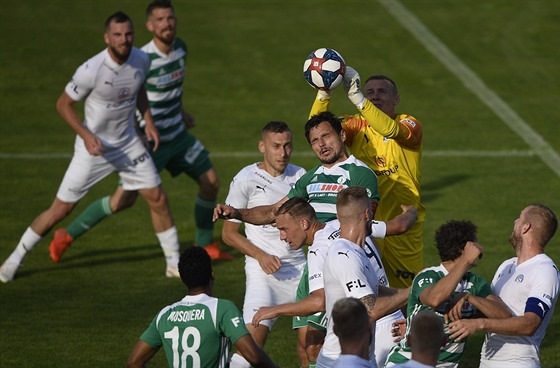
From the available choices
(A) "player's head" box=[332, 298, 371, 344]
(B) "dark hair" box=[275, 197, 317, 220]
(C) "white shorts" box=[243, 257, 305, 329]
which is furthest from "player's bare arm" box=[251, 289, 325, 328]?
(C) "white shorts" box=[243, 257, 305, 329]

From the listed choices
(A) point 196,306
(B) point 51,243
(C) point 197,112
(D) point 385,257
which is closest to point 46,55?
(C) point 197,112

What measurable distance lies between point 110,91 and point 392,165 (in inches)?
171

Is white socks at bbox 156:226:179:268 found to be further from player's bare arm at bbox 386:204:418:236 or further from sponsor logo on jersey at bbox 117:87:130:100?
player's bare arm at bbox 386:204:418:236

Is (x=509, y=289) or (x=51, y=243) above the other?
(x=509, y=289)

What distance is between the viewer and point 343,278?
7.95 metres

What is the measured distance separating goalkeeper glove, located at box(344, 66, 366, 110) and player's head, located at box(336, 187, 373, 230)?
1.93 metres

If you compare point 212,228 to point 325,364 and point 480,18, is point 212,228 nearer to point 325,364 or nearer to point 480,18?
point 325,364

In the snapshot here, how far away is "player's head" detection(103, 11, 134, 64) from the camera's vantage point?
13.3m

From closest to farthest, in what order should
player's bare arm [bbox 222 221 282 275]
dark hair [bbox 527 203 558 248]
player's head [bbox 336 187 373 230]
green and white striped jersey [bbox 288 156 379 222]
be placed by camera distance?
player's head [bbox 336 187 373 230] → dark hair [bbox 527 203 558 248] → green and white striped jersey [bbox 288 156 379 222] → player's bare arm [bbox 222 221 282 275]

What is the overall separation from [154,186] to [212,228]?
1305 mm

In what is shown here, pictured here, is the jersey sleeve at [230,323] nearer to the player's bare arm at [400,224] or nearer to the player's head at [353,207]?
the player's head at [353,207]

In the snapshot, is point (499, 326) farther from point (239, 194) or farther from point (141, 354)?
point (239, 194)

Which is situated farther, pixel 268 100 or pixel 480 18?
pixel 480 18

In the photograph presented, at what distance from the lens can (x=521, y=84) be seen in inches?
863
